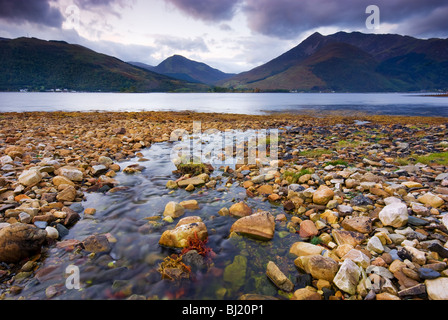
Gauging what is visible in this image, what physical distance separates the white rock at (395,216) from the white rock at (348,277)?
1909 mm

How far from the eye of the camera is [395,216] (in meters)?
4.70

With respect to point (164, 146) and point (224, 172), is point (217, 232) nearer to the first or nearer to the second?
point (224, 172)

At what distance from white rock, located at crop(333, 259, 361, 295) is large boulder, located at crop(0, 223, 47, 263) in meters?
5.44

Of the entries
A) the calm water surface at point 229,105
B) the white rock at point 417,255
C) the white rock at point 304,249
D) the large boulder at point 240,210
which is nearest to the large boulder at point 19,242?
the large boulder at point 240,210

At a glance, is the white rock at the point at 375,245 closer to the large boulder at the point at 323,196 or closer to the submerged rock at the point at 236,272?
the large boulder at the point at 323,196

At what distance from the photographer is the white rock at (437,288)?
9.76 feet

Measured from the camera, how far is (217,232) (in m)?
5.21

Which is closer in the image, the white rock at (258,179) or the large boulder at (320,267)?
the large boulder at (320,267)

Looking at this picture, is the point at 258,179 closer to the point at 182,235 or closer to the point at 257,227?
the point at 257,227

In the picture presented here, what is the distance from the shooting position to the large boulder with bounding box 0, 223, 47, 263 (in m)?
3.88

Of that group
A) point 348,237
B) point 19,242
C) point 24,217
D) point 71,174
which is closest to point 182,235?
point 19,242
